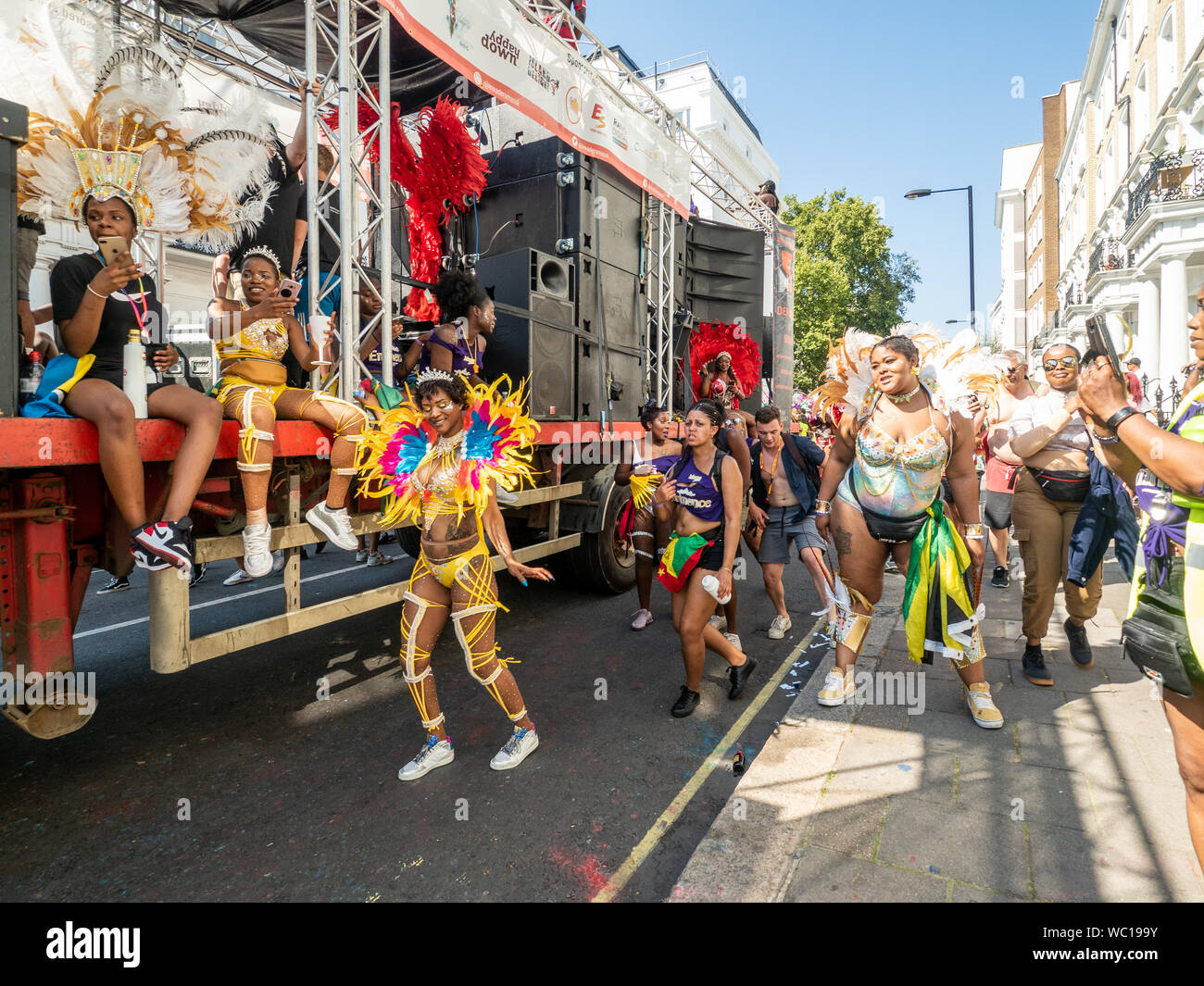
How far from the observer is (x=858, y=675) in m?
3.94

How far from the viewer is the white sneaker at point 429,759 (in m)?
3.07

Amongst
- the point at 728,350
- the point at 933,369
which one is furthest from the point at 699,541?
the point at 728,350

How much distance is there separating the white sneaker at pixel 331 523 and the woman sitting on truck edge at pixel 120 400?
21.9 inches

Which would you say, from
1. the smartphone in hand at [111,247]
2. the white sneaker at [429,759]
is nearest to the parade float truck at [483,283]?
the smartphone in hand at [111,247]

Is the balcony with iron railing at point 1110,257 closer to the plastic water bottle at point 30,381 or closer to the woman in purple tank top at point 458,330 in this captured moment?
the woman in purple tank top at point 458,330

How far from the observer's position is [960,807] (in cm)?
260

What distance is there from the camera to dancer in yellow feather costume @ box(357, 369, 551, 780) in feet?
10.1

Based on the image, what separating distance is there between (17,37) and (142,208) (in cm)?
85

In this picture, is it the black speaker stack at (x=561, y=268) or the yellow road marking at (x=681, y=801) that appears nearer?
the yellow road marking at (x=681, y=801)

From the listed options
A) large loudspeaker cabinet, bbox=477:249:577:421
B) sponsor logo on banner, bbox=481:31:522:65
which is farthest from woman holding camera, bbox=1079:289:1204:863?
sponsor logo on banner, bbox=481:31:522:65

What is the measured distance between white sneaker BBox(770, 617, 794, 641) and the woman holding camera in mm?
3122

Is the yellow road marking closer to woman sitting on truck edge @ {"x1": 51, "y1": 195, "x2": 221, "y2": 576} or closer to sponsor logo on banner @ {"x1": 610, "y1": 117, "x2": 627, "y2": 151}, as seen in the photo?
woman sitting on truck edge @ {"x1": 51, "y1": 195, "x2": 221, "y2": 576}

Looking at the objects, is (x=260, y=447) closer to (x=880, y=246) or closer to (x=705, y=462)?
(x=705, y=462)

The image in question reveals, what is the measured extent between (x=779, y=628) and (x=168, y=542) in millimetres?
4007
